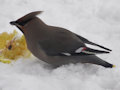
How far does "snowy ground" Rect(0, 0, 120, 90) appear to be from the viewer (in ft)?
7.64

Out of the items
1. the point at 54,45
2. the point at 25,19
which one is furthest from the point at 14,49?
the point at 54,45

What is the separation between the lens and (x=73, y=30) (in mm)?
3658

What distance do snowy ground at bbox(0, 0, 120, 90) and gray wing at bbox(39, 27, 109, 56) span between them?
6.7 inches

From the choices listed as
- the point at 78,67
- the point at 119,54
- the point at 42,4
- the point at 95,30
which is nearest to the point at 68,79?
the point at 78,67

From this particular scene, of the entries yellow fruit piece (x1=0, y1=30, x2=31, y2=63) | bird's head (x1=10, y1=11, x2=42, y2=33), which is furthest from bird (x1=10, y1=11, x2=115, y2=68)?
yellow fruit piece (x1=0, y1=30, x2=31, y2=63)

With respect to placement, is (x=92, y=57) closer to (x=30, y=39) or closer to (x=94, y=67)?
(x=94, y=67)

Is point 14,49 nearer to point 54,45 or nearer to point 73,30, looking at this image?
point 54,45

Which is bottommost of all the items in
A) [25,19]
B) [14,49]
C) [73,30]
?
[14,49]

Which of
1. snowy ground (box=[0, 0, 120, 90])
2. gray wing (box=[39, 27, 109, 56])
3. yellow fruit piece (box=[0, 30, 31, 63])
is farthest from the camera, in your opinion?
yellow fruit piece (box=[0, 30, 31, 63])

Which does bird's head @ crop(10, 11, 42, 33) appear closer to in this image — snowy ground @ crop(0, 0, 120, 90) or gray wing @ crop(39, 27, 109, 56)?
gray wing @ crop(39, 27, 109, 56)

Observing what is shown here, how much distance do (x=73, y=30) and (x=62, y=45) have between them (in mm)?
1118

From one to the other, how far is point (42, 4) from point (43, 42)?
2.04m

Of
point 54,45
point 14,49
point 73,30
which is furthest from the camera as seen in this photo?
point 73,30

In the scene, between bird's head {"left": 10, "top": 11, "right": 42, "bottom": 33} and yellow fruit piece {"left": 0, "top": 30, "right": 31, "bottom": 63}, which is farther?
yellow fruit piece {"left": 0, "top": 30, "right": 31, "bottom": 63}
